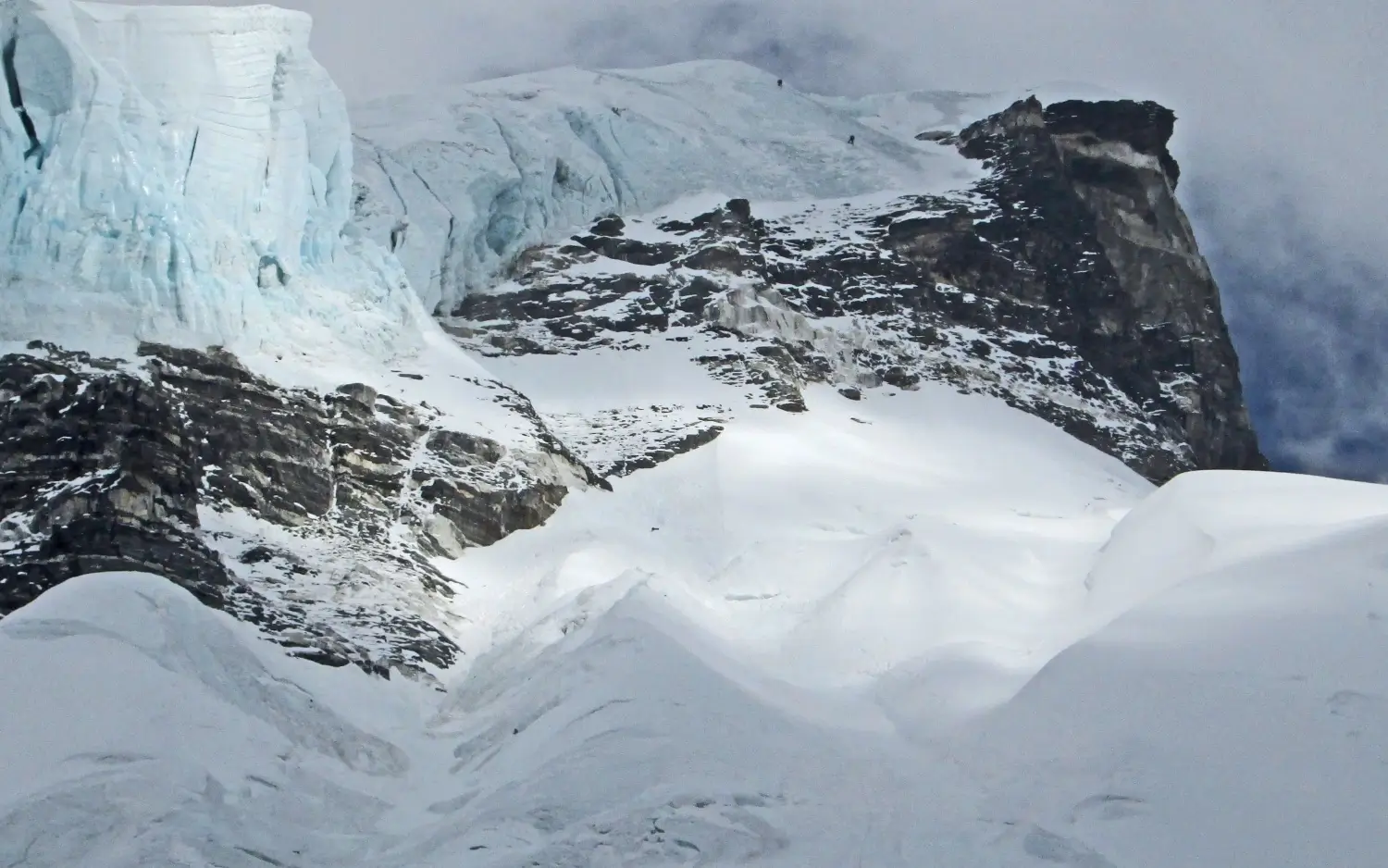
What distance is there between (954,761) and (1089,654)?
2.69 m

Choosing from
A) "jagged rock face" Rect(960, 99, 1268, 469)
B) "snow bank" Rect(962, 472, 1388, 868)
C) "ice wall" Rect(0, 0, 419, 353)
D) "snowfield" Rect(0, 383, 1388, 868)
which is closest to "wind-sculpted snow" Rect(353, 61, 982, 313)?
"jagged rock face" Rect(960, 99, 1268, 469)

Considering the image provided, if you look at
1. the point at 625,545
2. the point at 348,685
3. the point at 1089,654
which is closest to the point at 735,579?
the point at 625,545

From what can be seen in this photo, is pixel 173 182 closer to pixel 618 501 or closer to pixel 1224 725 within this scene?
pixel 618 501

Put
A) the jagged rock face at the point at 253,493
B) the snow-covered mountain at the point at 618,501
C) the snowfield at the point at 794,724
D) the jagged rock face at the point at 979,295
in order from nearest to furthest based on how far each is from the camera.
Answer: the snowfield at the point at 794,724 < the snow-covered mountain at the point at 618,501 < the jagged rock face at the point at 253,493 < the jagged rock face at the point at 979,295

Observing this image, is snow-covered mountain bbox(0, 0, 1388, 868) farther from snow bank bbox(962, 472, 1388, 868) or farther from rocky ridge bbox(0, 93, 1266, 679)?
rocky ridge bbox(0, 93, 1266, 679)

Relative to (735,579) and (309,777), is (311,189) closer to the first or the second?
(735,579)

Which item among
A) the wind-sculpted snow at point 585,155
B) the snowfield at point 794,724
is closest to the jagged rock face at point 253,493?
the snowfield at point 794,724

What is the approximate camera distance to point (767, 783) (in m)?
19.6

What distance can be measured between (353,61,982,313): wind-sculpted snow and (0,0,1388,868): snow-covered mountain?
288 millimetres

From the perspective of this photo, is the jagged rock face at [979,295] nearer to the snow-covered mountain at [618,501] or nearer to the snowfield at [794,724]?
the snow-covered mountain at [618,501]

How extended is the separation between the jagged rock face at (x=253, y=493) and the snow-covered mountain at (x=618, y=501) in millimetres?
133

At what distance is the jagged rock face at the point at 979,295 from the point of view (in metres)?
63.0

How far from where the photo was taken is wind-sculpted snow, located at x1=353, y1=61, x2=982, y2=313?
198ft

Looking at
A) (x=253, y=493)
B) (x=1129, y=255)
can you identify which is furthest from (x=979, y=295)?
(x=253, y=493)
